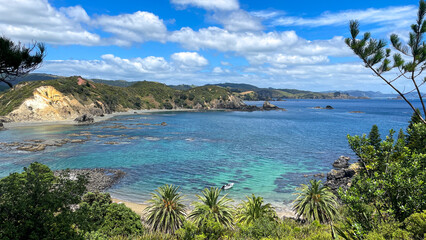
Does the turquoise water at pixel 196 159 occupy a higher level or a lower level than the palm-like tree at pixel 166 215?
lower

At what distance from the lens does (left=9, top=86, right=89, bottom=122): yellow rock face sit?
10962 cm

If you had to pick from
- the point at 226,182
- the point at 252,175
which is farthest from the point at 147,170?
the point at 252,175

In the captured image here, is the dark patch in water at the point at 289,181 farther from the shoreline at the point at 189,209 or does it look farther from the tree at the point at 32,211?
the tree at the point at 32,211

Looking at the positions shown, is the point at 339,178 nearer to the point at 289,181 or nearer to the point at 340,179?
the point at 340,179

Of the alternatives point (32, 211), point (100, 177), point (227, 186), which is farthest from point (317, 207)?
point (100, 177)

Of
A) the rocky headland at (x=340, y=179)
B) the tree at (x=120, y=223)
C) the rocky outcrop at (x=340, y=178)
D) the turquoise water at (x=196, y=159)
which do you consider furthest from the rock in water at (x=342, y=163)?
the tree at (x=120, y=223)

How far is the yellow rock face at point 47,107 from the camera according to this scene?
360 feet

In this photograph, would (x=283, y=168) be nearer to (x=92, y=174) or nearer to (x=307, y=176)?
(x=307, y=176)

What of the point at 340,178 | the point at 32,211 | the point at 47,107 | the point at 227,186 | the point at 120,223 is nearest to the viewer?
the point at 32,211

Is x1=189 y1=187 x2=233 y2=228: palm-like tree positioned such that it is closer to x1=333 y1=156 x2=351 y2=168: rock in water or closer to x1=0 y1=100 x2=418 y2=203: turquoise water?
x1=0 y1=100 x2=418 y2=203: turquoise water

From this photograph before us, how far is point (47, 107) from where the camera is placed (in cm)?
11575

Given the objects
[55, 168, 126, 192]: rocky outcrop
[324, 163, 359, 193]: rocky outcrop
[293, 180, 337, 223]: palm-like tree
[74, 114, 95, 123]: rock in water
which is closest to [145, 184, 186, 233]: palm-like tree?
[293, 180, 337, 223]: palm-like tree

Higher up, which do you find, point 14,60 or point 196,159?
point 14,60

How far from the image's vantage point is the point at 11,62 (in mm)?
13648
